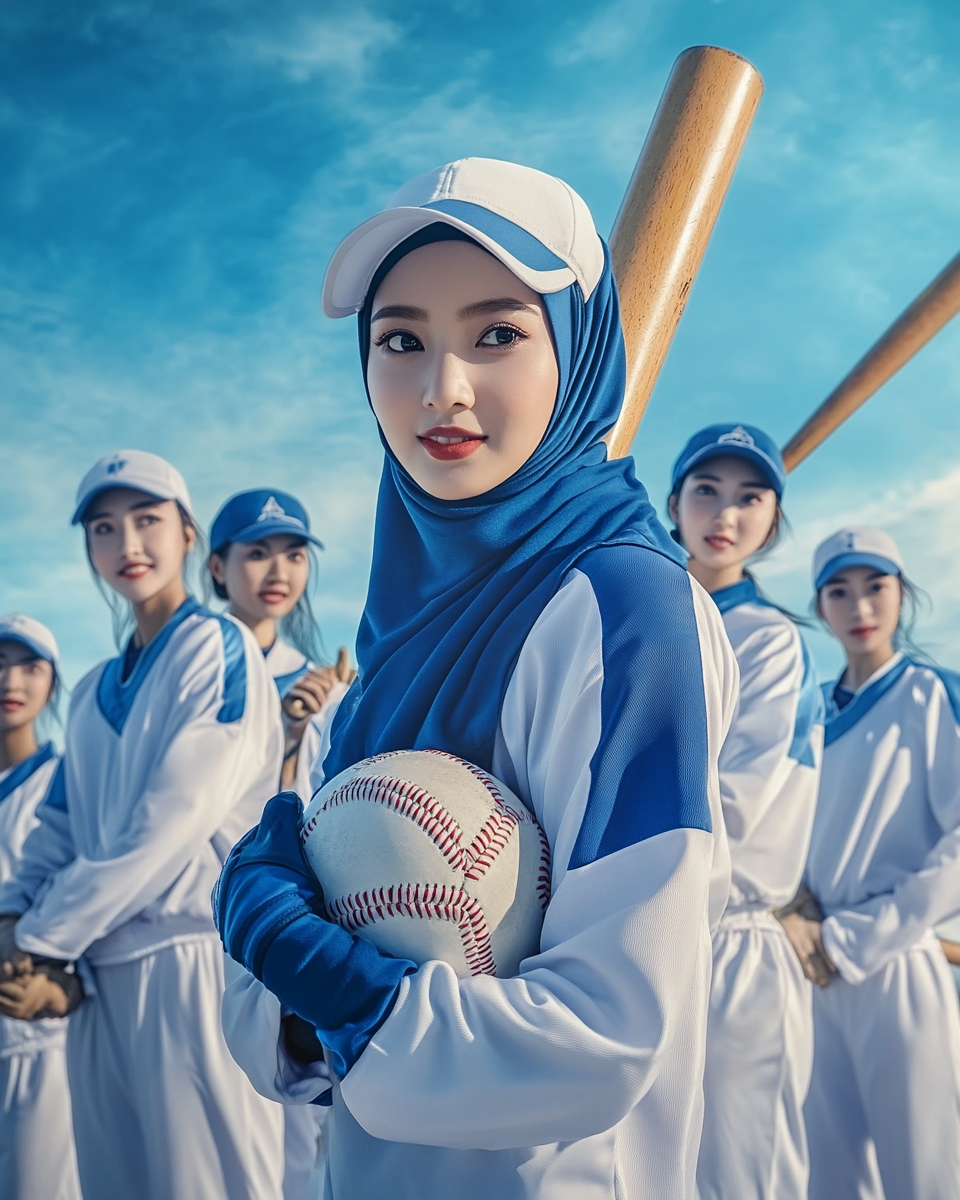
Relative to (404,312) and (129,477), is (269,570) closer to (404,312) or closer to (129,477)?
(129,477)

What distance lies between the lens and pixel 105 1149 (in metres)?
3.93

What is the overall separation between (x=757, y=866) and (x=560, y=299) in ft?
10.1

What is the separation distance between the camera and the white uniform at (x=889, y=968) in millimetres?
4664

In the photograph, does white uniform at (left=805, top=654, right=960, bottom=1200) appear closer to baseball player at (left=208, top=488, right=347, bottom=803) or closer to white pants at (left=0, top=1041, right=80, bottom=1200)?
baseball player at (left=208, top=488, right=347, bottom=803)

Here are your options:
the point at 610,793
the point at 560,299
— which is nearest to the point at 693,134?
the point at 560,299

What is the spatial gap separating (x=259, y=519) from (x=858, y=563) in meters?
2.95

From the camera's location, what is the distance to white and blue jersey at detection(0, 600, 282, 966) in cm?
393

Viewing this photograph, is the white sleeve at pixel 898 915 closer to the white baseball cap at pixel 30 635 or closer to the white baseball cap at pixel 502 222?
the white baseball cap at pixel 502 222

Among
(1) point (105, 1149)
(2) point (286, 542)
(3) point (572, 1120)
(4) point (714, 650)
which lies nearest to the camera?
(3) point (572, 1120)

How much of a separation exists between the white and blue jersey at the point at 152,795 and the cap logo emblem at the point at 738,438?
202 cm

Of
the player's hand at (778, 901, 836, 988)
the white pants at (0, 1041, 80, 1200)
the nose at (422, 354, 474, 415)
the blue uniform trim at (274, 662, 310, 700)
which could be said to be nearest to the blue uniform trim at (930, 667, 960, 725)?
the player's hand at (778, 901, 836, 988)

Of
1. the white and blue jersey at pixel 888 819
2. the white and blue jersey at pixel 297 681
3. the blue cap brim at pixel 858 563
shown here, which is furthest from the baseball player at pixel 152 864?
the blue cap brim at pixel 858 563

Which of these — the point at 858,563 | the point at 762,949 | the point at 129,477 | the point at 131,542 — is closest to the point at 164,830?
the point at 131,542

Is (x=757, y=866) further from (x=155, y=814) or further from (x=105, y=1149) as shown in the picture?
(x=105, y=1149)
